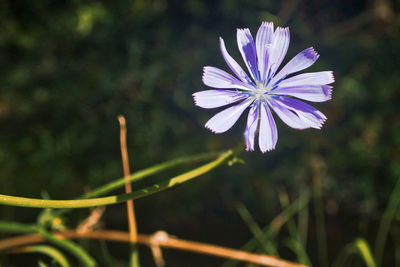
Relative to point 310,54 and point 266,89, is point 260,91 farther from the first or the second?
point 310,54

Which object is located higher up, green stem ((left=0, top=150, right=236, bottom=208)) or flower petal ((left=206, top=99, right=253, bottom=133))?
flower petal ((left=206, top=99, right=253, bottom=133))

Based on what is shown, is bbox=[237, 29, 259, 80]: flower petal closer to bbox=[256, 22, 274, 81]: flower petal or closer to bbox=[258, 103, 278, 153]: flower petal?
bbox=[256, 22, 274, 81]: flower petal

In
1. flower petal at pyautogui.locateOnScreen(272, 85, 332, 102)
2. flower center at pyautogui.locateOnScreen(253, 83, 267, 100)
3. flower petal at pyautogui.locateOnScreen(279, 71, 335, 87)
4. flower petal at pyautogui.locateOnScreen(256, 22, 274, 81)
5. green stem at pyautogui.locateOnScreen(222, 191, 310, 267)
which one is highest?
flower petal at pyautogui.locateOnScreen(256, 22, 274, 81)

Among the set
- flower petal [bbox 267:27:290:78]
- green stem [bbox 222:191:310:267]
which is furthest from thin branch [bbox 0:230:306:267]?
flower petal [bbox 267:27:290:78]

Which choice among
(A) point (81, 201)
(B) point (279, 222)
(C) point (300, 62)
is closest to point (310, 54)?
(C) point (300, 62)

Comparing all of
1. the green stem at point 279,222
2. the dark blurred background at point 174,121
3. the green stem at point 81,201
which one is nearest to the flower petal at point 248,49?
the green stem at point 81,201

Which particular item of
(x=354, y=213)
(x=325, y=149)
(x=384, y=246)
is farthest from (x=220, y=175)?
(x=384, y=246)

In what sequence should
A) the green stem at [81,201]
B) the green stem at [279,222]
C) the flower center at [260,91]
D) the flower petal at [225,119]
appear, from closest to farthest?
1. the green stem at [81,201]
2. the flower petal at [225,119]
3. the flower center at [260,91]
4. the green stem at [279,222]

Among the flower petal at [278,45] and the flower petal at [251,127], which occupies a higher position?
the flower petal at [278,45]

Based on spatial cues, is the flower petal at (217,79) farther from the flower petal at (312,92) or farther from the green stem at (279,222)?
the green stem at (279,222)
